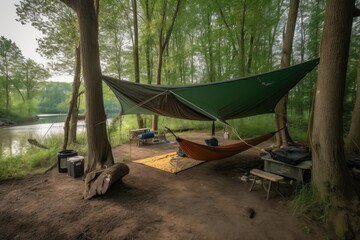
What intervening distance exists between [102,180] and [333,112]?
2.79 meters

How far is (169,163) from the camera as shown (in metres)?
3.77

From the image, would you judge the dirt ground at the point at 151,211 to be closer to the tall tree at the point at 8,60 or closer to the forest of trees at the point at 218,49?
the forest of trees at the point at 218,49

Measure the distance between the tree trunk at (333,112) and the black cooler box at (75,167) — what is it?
3351mm

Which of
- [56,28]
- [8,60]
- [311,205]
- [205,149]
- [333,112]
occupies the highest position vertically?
[8,60]

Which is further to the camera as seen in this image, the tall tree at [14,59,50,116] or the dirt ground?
the tall tree at [14,59,50,116]

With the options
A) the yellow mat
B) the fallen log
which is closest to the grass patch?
the fallen log

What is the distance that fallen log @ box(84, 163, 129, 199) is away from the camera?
7.77ft

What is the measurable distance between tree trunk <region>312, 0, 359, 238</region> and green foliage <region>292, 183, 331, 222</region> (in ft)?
0.19

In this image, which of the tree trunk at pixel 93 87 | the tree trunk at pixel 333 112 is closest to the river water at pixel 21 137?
the tree trunk at pixel 93 87

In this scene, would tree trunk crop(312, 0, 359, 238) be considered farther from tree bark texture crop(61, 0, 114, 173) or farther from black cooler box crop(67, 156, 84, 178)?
black cooler box crop(67, 156, 84, 178)

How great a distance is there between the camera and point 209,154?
2.98 metres

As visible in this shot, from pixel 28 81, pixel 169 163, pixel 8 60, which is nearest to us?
pixel 169 163

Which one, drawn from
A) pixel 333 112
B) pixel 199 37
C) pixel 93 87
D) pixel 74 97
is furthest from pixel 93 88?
pixel 199 37

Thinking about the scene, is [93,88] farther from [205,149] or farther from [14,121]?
Result: [14,121]
